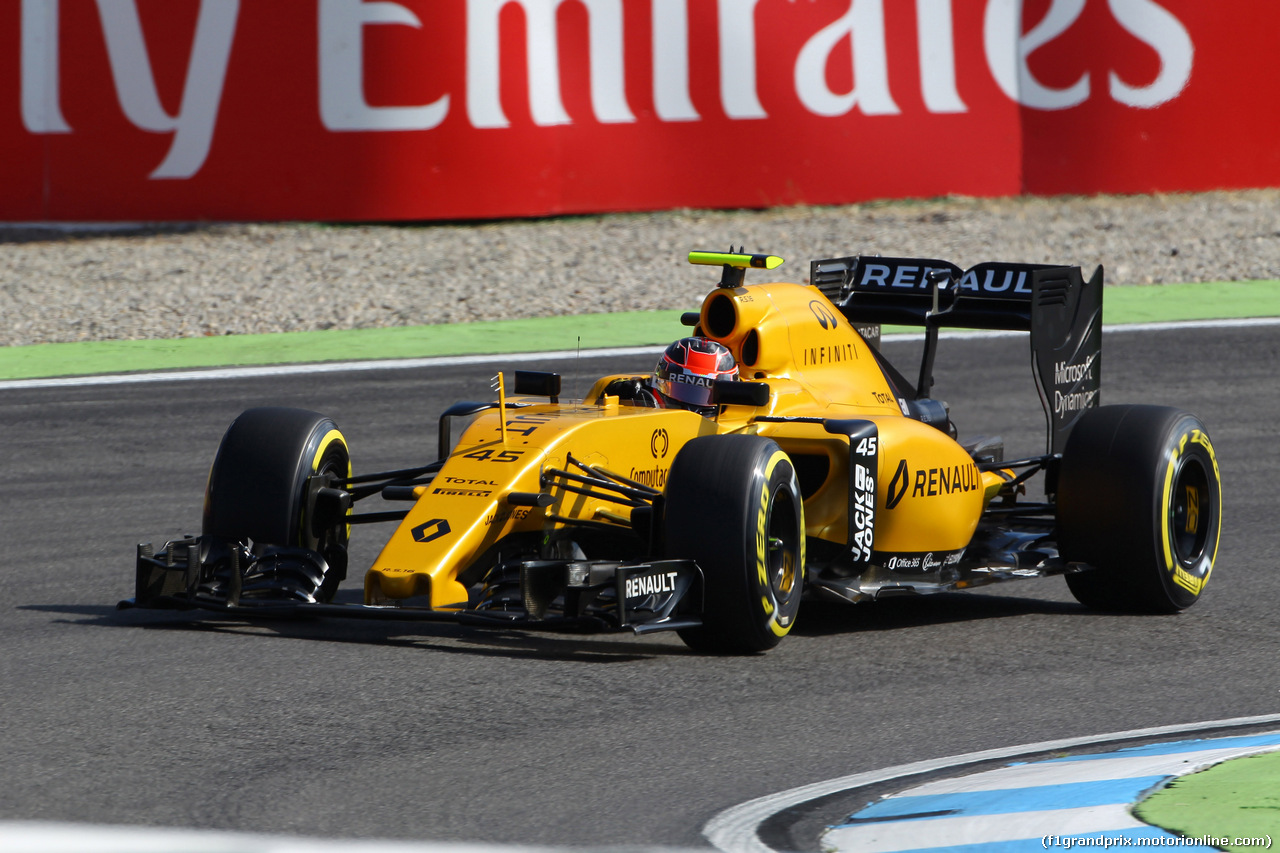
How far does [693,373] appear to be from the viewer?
306 inches

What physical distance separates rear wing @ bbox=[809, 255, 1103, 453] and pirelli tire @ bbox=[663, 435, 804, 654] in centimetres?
233

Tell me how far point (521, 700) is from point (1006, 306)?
150 inches

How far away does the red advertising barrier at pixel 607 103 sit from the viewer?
1802 cm

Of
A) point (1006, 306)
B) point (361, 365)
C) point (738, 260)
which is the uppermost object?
point (738, 260)

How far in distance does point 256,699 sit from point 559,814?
1594 millimetres

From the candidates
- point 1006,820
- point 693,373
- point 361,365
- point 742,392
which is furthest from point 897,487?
point 361,365

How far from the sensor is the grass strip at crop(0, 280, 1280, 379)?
1470 centimetres

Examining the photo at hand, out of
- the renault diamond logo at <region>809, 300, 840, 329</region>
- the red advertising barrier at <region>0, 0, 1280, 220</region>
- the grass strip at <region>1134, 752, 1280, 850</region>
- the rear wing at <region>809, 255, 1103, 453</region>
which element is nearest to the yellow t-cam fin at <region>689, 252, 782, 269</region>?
the renault diamond logo at <region>809, 300, 840, 329</region>

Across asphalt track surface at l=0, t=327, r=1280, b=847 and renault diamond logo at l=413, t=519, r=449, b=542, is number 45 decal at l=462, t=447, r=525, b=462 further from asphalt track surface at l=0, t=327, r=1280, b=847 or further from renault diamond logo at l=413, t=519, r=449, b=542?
asphalt track surface at l=0, t=327, r=1280, b=847

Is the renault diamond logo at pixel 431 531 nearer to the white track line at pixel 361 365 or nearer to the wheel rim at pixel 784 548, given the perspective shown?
the wheel rim at pixel 784 548

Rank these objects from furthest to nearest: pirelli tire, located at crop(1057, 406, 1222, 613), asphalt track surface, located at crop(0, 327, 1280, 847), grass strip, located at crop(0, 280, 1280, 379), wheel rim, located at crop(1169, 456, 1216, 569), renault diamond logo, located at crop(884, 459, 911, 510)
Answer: grass strip, located at crop(0, 280, 1280, 379), wheel rim, located at crop(1169, 456, 1216, 569), pirelli tire, located at crop(1057, 406, 1222, 613), renault diamond logo, located at crop(884, 459, 911, 510), asphalt track surface, located at crop(0, 327, 1280, 847)

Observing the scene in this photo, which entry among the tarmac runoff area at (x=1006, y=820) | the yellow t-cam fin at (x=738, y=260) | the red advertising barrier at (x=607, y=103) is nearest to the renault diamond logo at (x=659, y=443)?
the yellow t-cam fin at (x=738, y=260)

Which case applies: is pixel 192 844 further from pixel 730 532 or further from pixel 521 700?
pixel 730 532

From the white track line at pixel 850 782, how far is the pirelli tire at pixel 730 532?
4.35 feet
